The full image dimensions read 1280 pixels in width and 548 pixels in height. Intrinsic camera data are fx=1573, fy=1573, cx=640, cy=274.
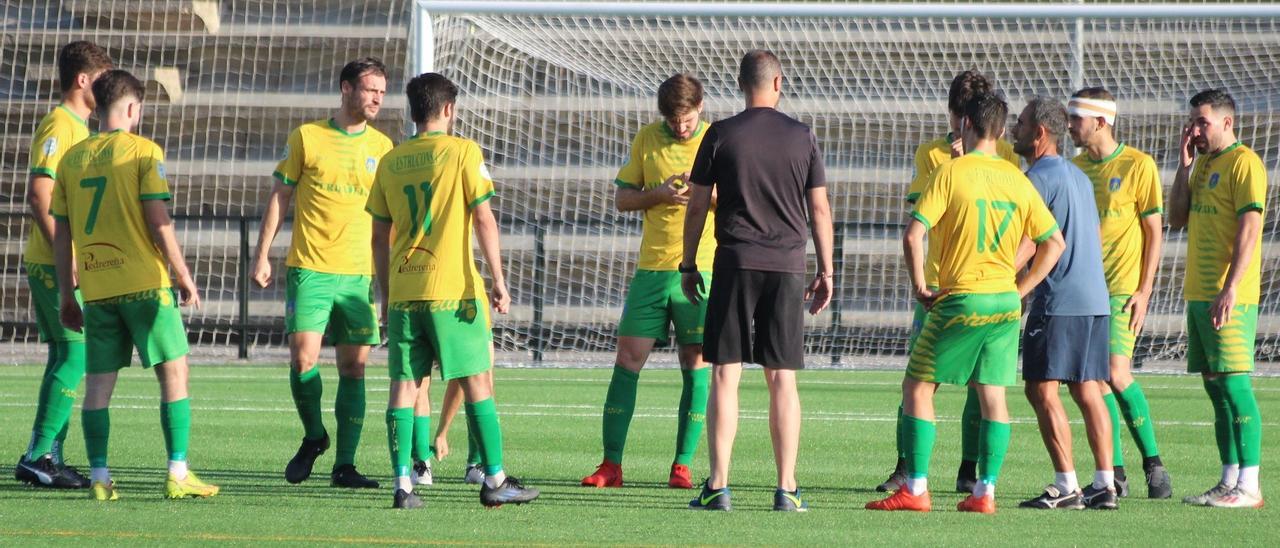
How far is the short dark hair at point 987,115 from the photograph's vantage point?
19.4 feet

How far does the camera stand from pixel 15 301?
15750 millimetres

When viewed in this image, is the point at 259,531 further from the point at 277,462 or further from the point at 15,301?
the point at 15,301

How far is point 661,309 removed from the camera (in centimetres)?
701

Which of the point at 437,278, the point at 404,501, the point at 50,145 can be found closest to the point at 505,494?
the point at 404,501

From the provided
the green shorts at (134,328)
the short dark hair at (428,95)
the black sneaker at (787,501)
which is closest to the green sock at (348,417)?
the green shorts at (134,328)

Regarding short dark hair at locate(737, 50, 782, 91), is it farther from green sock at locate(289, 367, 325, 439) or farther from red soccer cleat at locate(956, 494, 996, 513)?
green sock at locate(289, 367, 325, 439)

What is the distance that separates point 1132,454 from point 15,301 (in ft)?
38.1

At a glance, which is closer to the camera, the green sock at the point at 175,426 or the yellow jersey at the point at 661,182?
the green sock at the point at 175,426

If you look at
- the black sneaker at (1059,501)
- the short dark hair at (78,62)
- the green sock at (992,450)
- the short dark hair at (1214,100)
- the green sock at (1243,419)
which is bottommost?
the black sneaker at (1059,501)

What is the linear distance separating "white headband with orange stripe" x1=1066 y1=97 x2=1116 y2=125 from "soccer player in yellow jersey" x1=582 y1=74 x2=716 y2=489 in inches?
62.5

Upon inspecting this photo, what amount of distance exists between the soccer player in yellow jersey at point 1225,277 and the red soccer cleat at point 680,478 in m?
2.05

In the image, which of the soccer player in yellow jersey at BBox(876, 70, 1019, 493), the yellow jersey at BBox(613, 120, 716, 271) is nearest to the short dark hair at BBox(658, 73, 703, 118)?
the yellow jersey at BBox(613, 120, 716, 271)

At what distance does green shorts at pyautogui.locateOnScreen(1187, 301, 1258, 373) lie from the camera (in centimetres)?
644

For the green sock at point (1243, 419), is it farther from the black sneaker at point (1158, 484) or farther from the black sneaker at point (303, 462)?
the black sneaker at point (303, 462)
